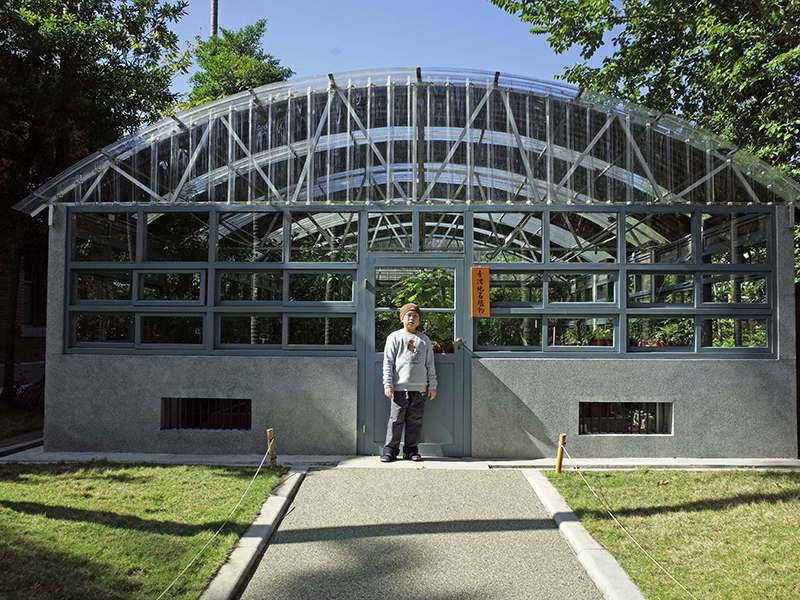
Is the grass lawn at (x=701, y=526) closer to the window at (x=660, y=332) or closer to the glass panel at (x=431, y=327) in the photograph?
the window at (x=660, y=332)

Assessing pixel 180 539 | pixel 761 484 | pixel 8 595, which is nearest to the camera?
pixel 8 595

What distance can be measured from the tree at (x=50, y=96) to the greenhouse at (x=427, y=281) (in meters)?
4.02

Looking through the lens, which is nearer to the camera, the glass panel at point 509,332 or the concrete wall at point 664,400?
the concrete wall at point 664,400

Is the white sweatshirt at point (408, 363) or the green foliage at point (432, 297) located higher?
the green foliage at point (432, 297)

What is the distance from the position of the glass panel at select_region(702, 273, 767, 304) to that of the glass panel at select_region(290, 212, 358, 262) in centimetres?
439

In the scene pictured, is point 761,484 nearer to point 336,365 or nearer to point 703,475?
point 703,475

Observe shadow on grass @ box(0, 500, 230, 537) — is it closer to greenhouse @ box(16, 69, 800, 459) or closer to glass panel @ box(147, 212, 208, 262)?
greenhouse @ box(16, 69, 800, 459)

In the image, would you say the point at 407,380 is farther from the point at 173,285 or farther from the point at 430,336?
the point at 173,285

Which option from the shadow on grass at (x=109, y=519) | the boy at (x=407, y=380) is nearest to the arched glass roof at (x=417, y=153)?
the boy at (x=407, y=380)

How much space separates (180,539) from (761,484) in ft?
18.3

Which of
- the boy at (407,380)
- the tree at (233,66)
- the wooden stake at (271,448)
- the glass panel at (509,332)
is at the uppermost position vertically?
the tree at (233,66)

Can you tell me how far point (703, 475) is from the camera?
7.39 meters

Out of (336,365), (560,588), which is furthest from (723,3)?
(560,588)

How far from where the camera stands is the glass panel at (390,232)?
860 centimetres
